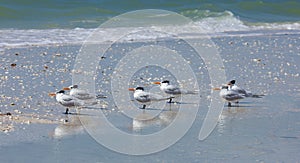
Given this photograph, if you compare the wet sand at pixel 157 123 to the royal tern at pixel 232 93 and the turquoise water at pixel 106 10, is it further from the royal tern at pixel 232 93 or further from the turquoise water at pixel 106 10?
the turquoise water at pixel 106 10

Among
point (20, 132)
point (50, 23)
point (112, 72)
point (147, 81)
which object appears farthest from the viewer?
point (50, 23)

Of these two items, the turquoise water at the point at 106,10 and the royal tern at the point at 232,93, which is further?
the turquoise water at the point at 106,10

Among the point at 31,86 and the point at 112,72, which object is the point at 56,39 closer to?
the point at 112,72

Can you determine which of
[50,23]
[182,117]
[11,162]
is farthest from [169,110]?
[50,23]

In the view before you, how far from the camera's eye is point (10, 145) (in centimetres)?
578

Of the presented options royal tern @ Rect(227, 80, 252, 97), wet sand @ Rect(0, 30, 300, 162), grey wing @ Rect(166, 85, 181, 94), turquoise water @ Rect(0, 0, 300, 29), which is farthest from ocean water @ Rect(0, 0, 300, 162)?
grey wing @ Rect(166, 85, 181, 94)

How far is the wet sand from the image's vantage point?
5602 millimetres

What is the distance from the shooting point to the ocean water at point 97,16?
15938 mm

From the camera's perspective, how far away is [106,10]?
80.8ft

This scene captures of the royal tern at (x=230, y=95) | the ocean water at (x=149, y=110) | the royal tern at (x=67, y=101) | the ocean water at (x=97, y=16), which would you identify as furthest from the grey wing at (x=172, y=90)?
the ocean water at (x=97, y=16)

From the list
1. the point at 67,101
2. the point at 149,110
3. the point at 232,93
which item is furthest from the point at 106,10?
the point at 67,101

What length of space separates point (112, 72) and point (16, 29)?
7792 millimetres

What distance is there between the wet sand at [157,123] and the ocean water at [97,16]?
14.0 feet

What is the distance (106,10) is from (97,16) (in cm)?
180
